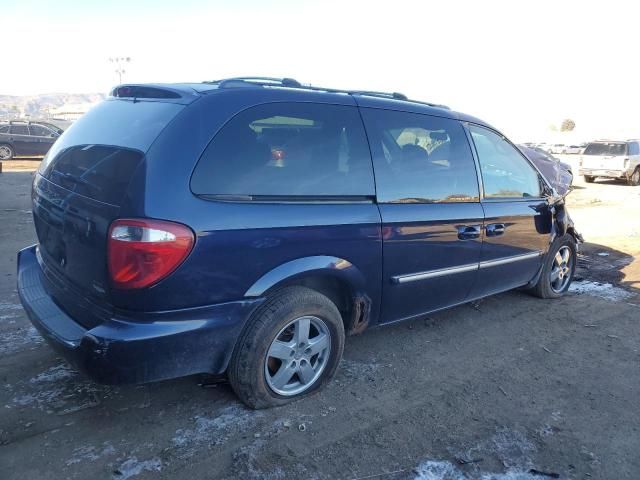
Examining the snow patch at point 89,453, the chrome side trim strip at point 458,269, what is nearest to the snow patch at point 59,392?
the snow patch at point 89,453

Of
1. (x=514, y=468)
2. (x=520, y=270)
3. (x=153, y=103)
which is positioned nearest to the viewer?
(x=514, y=468)

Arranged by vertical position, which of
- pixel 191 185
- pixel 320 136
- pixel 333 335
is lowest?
pixel 333 335

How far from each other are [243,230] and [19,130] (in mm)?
20660

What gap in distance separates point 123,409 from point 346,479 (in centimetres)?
137

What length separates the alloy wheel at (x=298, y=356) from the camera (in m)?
3.03

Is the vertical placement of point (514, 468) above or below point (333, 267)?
below

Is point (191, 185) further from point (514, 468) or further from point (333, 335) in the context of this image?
point (514, 468)

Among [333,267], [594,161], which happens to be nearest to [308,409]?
[333,267]

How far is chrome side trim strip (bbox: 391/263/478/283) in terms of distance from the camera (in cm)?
349

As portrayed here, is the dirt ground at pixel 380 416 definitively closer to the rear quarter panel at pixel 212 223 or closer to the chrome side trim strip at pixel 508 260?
the chrome side trim strip at pixel 508 260

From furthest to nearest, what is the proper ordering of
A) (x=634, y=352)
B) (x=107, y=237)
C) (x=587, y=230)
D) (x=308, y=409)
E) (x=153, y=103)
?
(x=587, y=230) < (x=634, y=352) < (x=308, y=409) < (x=153, y=103) < (x=107, y=237)

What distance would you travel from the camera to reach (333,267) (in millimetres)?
3064

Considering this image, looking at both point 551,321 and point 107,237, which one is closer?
point 107,237

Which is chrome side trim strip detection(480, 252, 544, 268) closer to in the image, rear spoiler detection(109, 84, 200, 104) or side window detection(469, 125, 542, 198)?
side window detection(469, 125, 542, 198)
